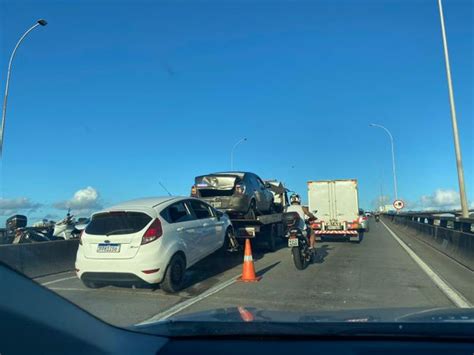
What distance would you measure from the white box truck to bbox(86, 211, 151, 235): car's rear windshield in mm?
14793

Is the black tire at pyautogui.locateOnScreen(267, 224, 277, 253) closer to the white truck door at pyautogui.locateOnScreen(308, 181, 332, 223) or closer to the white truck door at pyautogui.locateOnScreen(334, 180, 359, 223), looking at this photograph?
the white truck door at pyautogui.locateOnScreen(334, 180, 359, 223)

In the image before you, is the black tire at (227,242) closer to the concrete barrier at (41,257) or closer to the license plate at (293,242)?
the license plate at (293,242)

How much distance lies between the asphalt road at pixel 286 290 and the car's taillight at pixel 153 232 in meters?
1.01

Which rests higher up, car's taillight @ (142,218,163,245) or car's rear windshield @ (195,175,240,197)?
car's rear windshield @ (195,175,240,197)

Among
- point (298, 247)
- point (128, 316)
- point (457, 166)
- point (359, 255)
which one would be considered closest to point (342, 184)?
point (457, 166)

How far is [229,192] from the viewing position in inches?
587

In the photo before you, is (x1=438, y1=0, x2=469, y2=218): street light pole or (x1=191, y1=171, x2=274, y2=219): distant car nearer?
(x1=191, y1=171, x2=274, y2=219): distant car

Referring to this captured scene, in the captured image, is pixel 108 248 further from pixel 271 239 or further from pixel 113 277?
pixel 271 239

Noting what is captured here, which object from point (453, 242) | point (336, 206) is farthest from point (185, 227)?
point (336, 206)

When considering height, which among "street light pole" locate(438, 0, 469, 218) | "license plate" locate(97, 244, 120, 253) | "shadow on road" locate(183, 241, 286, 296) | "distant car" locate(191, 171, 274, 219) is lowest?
"shadow on road" locate(183, 241, 286, 296)

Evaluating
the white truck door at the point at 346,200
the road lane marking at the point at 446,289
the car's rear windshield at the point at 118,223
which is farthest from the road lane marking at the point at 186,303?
the white truck door at the point at 346,200

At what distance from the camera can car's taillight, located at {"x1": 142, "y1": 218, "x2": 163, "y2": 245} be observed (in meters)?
9.20

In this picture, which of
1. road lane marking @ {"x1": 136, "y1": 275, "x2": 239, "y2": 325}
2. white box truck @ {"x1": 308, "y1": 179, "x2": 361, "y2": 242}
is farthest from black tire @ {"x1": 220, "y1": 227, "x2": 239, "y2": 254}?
white box truck @ {"x1": 308, "y1": 179, "x2": 361, "y2": 242}

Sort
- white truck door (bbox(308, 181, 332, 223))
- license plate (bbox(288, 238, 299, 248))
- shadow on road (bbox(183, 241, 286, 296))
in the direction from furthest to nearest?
white truck door (bbox(308, 181, 332, 223)) → license plate (bbox(288, 238, 299, 248)) → shadow on road (bbox(183, 241, 286, 296))
